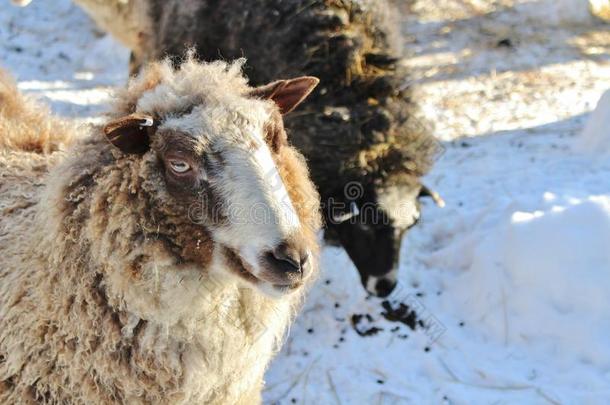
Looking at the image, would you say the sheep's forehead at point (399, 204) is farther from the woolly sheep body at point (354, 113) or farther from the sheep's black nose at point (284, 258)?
the sheep's black nose at point (284, 258)

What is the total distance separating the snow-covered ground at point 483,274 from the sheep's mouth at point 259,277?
1.77 metres

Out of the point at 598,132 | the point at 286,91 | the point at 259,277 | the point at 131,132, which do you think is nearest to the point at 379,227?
the point at 286,91

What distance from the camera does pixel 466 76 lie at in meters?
6.82

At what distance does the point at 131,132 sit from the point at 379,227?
2.00m

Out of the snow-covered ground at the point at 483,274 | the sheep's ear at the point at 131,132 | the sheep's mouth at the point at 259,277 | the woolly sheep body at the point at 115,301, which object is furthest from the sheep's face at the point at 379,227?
the sheep's ear at the point at 131,132

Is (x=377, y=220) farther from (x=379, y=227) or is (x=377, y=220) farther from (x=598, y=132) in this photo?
(x=598, y=132)

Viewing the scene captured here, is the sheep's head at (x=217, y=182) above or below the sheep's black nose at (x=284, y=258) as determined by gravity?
above

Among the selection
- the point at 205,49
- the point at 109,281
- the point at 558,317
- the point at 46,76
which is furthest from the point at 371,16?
the point at 46,76

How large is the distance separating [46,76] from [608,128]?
5.44 meters

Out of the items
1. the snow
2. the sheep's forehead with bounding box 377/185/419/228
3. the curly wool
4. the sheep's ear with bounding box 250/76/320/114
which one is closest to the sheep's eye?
the sheep's ear with bounding box 250/76/320/114

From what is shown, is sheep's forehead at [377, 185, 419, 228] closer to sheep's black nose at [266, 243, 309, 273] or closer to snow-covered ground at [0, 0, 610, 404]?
snow-covered ground at [0, 0, 610, 404]

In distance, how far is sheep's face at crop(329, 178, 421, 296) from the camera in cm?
358

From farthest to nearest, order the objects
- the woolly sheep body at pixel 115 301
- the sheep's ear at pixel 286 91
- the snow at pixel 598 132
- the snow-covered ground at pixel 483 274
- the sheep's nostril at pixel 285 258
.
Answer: the snow at pixel 598 132 → the snow-covered ground at pixel 483 274 → the sheep's ear at pixel 286 91 → the woolly sheep body at pixel 115 301 → the sheep's nostril at pixel 285 258

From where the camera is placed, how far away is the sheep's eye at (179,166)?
1.91 meters
